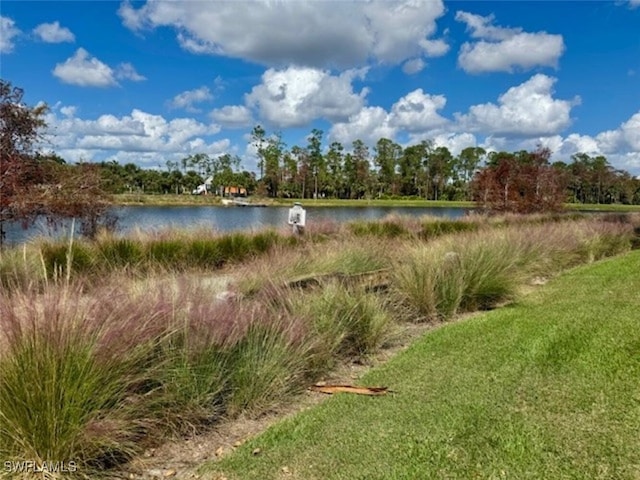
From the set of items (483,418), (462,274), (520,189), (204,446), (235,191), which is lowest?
(204,446)

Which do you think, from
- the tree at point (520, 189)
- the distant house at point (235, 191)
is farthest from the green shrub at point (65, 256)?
the distant house at point (235, 191)

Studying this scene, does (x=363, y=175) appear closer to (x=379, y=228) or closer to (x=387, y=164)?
(x=387, y=164)

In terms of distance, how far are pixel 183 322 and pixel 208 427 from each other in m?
0.81

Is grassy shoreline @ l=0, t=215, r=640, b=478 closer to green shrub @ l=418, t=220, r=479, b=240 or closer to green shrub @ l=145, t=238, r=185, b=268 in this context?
green shrub @ l=145, t=238, r=185, b=268

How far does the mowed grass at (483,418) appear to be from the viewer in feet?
9.60

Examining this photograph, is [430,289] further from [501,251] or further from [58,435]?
[58,435]

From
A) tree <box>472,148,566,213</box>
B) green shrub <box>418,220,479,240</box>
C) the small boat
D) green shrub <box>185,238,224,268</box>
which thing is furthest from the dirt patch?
the small boat

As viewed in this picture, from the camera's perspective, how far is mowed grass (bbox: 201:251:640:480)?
293 centimetres

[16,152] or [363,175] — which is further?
[363,175]

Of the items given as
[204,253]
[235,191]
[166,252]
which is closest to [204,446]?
[166,252]

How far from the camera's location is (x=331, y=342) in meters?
→ 4.99

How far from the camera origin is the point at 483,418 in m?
3.46

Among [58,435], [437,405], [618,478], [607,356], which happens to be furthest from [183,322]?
[607,356]

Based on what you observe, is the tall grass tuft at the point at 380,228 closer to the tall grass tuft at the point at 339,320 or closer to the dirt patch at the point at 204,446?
the tall grass tuft at the point at 339,320
